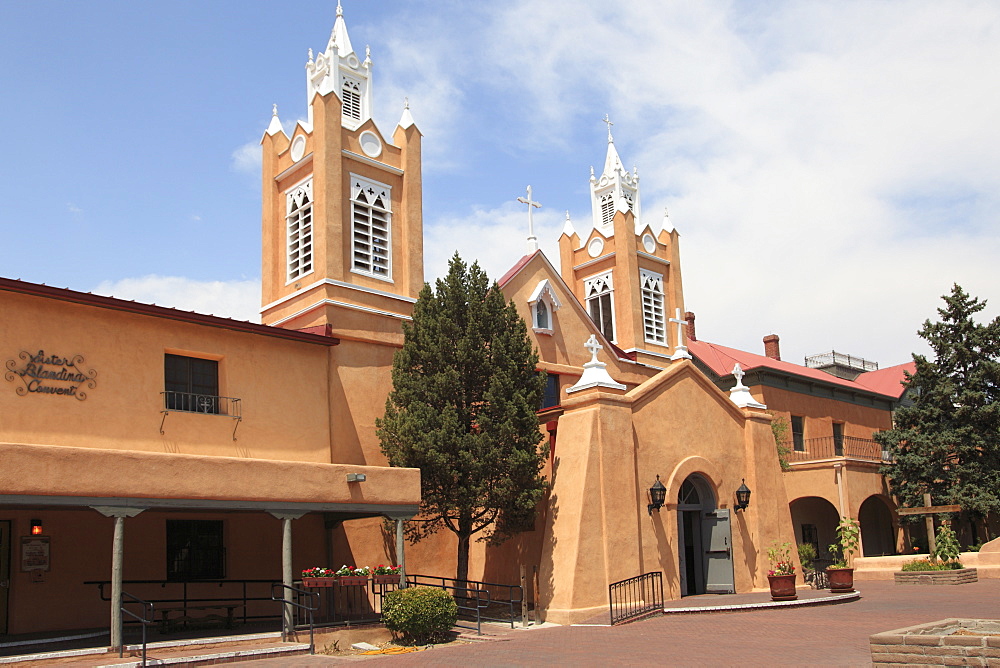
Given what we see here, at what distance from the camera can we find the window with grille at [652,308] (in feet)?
107

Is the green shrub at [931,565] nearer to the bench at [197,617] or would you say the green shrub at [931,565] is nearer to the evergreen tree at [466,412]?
the evergreen tree at [466,412]

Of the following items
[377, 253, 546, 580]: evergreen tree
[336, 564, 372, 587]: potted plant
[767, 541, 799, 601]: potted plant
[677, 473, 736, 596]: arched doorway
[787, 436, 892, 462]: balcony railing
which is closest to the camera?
[336, 564, 372, 587]: potted plant

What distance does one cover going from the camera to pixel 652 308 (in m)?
32.9

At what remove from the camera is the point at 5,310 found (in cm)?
1574

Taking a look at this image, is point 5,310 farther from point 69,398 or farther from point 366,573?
point 366,573

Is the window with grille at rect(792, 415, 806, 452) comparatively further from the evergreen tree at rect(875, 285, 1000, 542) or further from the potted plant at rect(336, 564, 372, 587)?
the potted plant at rect(336, 564, 372, 587)

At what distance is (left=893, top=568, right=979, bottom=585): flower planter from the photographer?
25.2 m

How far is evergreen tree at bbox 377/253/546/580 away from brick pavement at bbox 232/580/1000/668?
3096mm

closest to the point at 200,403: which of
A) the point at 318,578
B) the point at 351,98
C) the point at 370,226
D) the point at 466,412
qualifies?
the point at 318,578

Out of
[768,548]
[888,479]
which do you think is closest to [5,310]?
[768,548]

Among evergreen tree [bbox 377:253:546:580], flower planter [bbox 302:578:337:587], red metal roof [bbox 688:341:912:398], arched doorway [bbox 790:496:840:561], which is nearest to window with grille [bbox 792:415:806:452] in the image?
red metal roof [bbox 688:341:912:398]

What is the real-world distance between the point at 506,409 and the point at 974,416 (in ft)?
69.6

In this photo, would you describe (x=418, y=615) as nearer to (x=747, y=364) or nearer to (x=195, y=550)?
(x=195, y=550)

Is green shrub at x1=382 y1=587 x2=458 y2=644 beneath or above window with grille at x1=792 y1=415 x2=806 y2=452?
beneath
